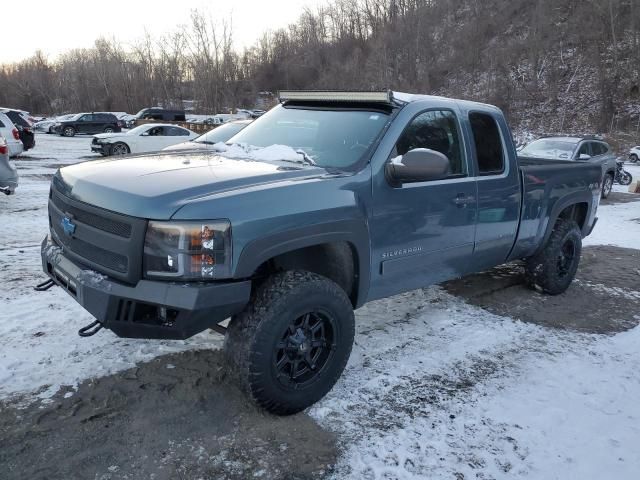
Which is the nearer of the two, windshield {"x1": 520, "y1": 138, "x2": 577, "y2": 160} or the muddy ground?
the muddy ground

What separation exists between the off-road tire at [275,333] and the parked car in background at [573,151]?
1118 centimetres

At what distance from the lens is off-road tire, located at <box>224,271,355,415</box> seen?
285cm

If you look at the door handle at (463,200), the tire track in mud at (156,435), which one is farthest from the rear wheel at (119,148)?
the door handle at (463,200)

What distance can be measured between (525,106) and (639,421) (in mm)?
38668

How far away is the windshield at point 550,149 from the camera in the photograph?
1334cm

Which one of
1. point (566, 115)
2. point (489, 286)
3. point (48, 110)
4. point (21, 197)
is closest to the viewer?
point (489, 286)

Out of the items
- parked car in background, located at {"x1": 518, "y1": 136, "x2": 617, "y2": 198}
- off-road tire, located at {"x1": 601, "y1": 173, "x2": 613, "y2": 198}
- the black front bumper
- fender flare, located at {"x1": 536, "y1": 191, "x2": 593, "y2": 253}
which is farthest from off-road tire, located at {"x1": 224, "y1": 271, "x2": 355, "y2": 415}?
off-road tire, located at {"x1": 601, "y1": 173, "x2": 613, "y2": 198}

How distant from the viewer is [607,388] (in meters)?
3.64

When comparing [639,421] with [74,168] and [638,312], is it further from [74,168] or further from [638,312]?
[74,168]

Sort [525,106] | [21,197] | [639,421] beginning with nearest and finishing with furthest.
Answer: [639,421] < [21,197] < [525,106]

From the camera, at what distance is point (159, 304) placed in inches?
103

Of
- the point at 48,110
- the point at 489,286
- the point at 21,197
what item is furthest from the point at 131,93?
the point at 489,286

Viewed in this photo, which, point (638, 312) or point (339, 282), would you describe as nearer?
point (339, 282)

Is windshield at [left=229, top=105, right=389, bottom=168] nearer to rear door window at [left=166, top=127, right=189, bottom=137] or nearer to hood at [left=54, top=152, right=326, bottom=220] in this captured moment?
hood at [left=54, top=152, right=326, bottom=220]
